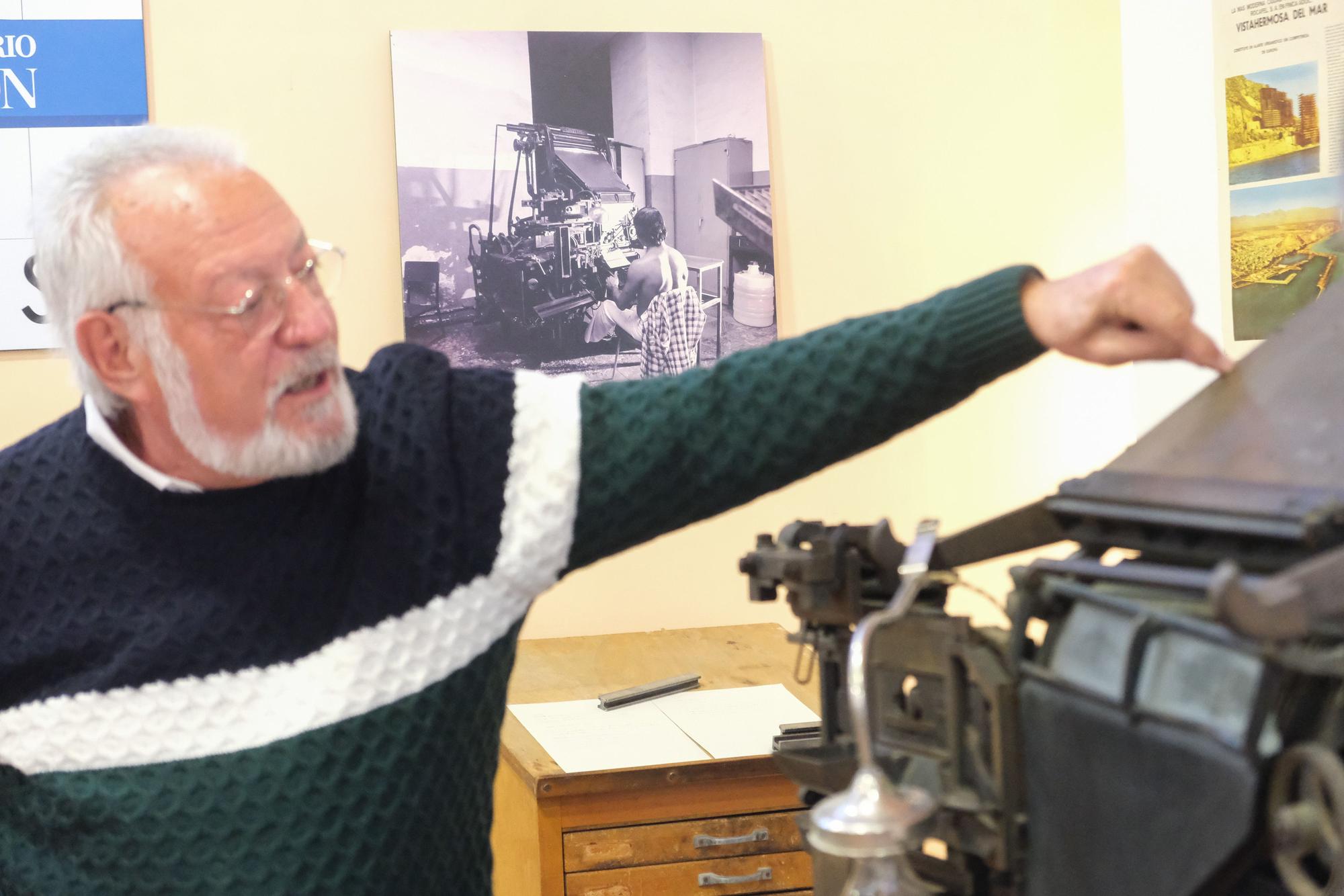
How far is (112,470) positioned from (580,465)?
0.46 m

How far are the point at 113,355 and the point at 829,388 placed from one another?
69cm

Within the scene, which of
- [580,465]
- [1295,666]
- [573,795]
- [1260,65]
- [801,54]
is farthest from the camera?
[801,54]

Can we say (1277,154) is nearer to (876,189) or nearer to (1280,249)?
(1280,249)

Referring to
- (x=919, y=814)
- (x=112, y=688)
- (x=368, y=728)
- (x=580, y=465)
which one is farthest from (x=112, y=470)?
(x=919, y=814)

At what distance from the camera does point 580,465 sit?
1.22 metres

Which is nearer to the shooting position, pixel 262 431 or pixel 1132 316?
→ pixel 1132 316

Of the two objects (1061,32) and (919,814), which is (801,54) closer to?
(1061,32)

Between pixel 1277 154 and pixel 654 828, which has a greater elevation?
pixel 1277 154

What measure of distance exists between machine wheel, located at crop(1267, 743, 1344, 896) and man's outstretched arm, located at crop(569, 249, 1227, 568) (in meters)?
0.36

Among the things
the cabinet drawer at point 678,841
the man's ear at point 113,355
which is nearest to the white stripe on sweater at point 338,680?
the man's ear at point 113,355

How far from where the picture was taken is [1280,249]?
2.32 m

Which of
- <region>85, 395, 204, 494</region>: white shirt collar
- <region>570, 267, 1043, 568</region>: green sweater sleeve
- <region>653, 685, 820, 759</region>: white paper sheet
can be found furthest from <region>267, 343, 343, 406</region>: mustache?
<region>653, 685, 820, 759</region>: white paper sheet

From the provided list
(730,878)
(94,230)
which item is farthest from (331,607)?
(730,878)

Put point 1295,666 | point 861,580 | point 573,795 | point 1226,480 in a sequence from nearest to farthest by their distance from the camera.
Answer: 1. point 1295,666
2. point 1226,480
3. point 861,580
4. point 573,795
